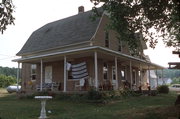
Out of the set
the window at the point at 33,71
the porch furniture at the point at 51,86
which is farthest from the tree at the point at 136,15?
the window at the point at 33,71

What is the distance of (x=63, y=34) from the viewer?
896 inches

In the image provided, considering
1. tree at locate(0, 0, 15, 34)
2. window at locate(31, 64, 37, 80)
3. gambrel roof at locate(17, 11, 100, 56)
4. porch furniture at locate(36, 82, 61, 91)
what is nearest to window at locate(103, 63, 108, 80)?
gambrel roof at locate(17, 11, 100, 56)

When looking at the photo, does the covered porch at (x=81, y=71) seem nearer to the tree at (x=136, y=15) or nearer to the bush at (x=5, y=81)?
the tree at (x=136, y=15)

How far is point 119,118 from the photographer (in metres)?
9.02

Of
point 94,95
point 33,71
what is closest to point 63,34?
point 33,71

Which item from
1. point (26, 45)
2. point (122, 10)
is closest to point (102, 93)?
point (122, 10)

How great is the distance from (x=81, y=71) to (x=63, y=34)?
18.8ft

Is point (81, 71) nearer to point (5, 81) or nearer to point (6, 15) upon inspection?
point (6, 15)

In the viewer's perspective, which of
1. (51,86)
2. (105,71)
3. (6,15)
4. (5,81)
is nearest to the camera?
(6,15)

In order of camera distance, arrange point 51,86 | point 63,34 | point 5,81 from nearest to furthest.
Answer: point 51,86 < point 63,34 < point 5,81

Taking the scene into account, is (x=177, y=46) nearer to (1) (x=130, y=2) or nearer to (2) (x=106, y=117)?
(1) (x=130, y=2)

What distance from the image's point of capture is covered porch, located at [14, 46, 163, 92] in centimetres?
1822

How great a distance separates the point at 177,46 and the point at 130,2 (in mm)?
9363

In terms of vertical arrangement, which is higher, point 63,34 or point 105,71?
point 63,34
